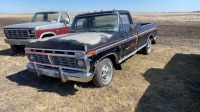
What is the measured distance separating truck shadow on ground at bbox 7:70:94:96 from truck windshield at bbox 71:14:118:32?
1.78 meters

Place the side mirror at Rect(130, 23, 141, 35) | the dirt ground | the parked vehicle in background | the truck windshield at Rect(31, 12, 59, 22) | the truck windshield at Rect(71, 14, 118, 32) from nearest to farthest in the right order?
the dirt ground, the truck windshield at Rect(71, 14, 118, 32), the side mirror at Rect(130, 23, 141, 35), the parked vehicle in background, the truck windshield at Rect(31, 12, 59, 22)

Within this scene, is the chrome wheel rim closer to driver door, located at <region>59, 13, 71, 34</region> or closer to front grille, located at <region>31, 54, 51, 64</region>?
front grille, located at <region>31, 54, 51, 64</region>

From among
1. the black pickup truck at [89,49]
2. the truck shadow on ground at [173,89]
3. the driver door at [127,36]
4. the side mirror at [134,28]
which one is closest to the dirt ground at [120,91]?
the truck shadow on ground at [173,89]

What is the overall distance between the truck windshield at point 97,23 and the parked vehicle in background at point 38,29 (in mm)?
2412

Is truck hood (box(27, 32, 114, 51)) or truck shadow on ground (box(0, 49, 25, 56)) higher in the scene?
truck hood (box(27, 32, 114, 51))

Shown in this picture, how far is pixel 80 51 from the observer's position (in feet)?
16.2

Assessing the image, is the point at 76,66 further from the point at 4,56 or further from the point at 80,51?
the point at 4,56

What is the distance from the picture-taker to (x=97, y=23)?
6852mm

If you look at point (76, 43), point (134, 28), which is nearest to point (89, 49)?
point (76, 43)

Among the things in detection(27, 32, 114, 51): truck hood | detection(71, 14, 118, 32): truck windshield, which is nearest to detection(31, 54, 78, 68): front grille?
detection(27, 32, 114, 51): truck hood

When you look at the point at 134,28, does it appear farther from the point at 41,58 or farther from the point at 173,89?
the point at 41,58

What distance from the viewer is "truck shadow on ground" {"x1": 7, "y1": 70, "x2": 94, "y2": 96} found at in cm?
581

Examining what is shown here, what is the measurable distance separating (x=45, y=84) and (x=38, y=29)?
3.35 m

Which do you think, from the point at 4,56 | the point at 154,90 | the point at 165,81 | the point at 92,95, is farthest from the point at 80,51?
the point at 4,56
